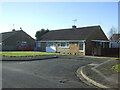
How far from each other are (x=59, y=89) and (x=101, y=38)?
92.3ft

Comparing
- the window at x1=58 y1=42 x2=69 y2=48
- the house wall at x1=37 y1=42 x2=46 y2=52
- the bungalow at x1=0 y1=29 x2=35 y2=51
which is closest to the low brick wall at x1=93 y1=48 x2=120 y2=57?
the window at x1=58 y1=42 x2=69 y2=48

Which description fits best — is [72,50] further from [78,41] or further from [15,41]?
[15,41]

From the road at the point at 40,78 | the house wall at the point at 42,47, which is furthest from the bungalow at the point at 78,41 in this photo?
the road at the point at 40,78

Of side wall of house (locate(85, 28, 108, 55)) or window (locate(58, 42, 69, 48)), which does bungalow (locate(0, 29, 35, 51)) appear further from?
side wall of house (locate(85, 28, 108, 55))

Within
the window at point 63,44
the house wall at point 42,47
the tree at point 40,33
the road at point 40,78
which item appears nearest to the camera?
the road at point 40,78

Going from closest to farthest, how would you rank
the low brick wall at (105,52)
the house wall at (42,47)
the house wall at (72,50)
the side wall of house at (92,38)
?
the low brick wall at (105,52)
the side wall of house at (92,38)
the house wall at (72,50)
the house wall at (42,47)

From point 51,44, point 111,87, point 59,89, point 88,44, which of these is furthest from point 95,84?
point 51,44

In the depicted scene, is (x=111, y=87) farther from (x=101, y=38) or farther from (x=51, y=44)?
(x=51, y=44)

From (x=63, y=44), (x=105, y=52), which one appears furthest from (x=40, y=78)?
(x=63, y=44)

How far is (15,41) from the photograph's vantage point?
4378 centimetres

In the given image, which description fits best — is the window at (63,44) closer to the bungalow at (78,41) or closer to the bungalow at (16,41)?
the bungalow at (78,41)

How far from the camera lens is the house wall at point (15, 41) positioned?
136 feet

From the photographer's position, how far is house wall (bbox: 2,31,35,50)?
4156cm

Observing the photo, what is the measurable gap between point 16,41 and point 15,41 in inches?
11.9
